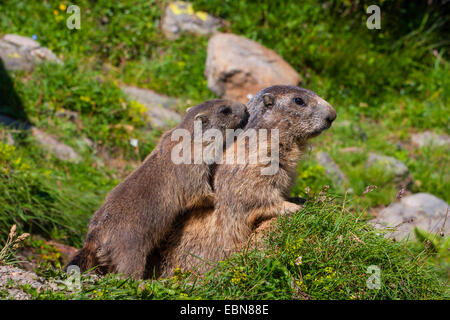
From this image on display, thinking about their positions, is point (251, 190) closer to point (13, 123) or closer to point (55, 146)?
point (55, 146)

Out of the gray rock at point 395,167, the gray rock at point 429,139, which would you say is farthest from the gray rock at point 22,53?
A: the gray rock at point 429,139

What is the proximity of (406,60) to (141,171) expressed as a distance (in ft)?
27.0

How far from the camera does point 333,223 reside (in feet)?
15.9

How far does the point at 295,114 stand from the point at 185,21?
7.10 m

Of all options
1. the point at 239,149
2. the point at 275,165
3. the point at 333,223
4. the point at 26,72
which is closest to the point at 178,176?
the point at 239,149

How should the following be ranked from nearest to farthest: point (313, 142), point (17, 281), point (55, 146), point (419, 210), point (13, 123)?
point (17, 281) < point (419, 210) < point (13, 123) < point (55, 146) < point (313, 142)

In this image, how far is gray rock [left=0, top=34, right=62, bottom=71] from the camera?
377 inches

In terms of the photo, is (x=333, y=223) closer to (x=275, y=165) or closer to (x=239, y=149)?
(x=275, y=165)

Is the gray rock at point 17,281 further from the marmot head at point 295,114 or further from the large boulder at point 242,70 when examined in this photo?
the large boulder at point 242,70

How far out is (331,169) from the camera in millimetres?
9266

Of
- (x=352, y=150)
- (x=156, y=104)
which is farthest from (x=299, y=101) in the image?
(x=156, y=104)

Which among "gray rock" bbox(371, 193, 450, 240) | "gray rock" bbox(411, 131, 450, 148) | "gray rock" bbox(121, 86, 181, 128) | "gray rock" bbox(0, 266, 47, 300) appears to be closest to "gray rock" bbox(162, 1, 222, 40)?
"gray rock" bbox(121, 86, 181, 128)

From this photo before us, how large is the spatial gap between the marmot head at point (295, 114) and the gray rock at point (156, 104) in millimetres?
4516

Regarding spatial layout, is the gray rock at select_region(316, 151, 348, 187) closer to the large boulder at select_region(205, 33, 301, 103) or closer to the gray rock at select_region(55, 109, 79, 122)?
the large boulder at select_region(205, 33, 301, 103)
